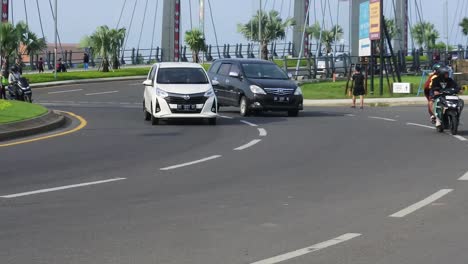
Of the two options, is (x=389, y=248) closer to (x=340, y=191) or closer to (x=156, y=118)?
(x=340, y=191)

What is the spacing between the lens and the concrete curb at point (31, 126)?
20859 mm

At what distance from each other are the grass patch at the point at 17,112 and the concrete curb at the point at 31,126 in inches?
11.0

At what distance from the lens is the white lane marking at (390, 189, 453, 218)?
10.1 metres

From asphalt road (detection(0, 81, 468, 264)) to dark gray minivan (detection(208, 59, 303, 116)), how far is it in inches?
292

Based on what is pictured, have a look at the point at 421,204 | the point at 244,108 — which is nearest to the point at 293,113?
the point at 244,108

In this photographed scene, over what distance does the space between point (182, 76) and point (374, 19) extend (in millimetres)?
20466

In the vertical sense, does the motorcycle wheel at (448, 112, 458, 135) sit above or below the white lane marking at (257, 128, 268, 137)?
above

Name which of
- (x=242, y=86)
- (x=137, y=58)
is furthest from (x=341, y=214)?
(x=137, y=58)

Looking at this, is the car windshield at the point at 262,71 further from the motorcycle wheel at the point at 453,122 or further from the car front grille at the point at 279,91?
the motorcycle wheel at the point at 453,122

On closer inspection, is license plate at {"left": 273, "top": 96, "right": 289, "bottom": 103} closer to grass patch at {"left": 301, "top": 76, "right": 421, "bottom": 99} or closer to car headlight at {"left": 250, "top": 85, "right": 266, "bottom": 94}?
car headlight at {"left": 250, "top": 85, "right": 266, "bottom": 94}

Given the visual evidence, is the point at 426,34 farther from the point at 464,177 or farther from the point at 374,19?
the point at 464,177

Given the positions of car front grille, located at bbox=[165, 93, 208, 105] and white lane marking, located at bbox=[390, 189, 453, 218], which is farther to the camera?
car front grille, located at bbox=[165, 93, 208, 105]

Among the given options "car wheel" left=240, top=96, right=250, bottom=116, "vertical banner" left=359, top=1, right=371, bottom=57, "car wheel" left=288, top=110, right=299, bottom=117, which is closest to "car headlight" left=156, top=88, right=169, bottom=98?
"car wheel" left=240, top=96, right=250, bottom=116

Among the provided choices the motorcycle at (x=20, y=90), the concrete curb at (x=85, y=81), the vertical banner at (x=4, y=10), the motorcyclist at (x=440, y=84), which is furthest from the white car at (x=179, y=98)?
the vertical banner at (x=4, y=10)
